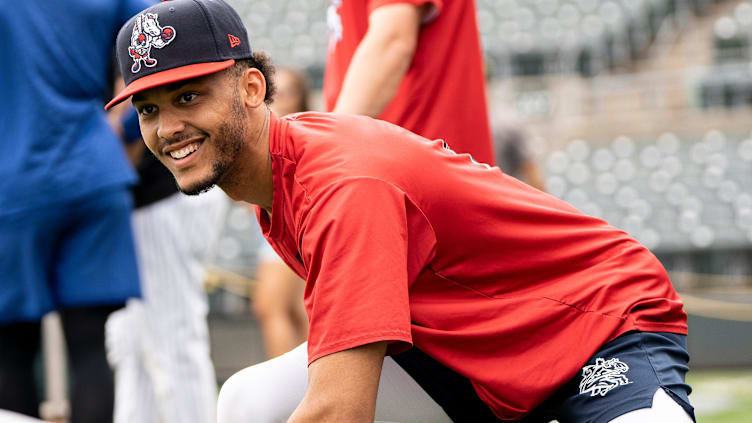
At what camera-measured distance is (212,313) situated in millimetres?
7805

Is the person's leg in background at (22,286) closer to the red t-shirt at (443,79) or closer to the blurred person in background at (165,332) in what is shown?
the blurred person in background at (165,332)

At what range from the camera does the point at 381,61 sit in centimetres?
271

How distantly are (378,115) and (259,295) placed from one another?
8.32ft

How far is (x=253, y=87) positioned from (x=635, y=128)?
491 inches

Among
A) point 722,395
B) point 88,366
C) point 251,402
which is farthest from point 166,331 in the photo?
point 722,395

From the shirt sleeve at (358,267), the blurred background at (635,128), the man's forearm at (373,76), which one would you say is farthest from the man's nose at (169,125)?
the blurred background at (635,128)

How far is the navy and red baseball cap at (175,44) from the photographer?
1887mm

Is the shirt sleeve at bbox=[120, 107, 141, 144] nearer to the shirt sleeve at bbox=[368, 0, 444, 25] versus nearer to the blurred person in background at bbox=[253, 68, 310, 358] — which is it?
the shirt sleeve at bbox=[368, 0, 444, 25]

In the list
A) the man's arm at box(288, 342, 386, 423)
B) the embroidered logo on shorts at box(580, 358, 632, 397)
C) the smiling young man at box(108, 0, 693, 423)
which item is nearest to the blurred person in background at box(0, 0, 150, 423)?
the smiling young man at box(108, 0, 693, 423)

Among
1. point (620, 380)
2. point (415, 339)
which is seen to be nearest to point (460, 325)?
point (415, 339)

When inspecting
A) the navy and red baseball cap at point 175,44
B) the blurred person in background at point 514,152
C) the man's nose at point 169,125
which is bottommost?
the blurred person in background at point 514,152

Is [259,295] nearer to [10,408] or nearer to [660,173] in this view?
[10,408]

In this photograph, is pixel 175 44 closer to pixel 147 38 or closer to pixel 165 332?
pixel 147 38

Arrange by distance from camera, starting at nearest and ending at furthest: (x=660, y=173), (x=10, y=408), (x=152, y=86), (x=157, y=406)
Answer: (x=152, y=86) → (x=10, y=408) → (x=157, y=406) → (x=660, y=173)
